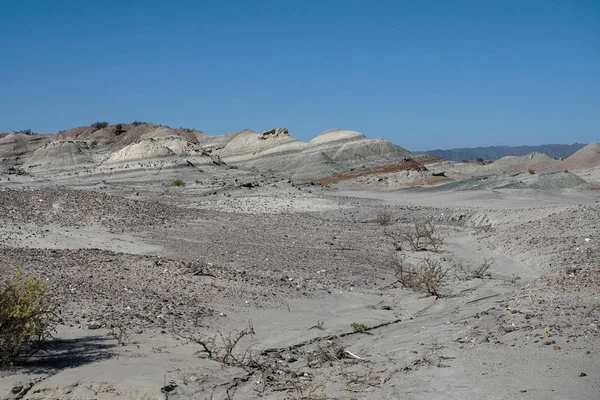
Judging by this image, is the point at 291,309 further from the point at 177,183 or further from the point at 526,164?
the point at 526,164

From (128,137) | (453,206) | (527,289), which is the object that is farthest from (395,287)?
(128,137)

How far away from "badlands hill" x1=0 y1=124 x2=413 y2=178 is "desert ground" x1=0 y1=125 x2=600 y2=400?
22.6 metres

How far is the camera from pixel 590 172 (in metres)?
44.3

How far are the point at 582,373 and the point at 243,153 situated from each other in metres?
53.0

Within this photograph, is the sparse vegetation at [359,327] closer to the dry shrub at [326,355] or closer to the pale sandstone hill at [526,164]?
the dry shrub at [326,355]

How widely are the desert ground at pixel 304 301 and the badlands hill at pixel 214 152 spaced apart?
22.6m

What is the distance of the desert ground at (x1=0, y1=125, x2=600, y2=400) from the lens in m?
6.02

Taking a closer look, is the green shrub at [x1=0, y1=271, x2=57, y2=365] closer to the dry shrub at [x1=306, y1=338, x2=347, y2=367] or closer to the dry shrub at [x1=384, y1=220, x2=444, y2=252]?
the dry shrub at [x1=306, y1=338, x2=347, y2=367]

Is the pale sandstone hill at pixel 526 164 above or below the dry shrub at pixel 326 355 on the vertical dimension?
above

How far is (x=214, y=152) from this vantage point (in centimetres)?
6172

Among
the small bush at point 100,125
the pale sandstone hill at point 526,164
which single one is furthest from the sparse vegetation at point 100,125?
A: the pale sandstone hill at point 526,164

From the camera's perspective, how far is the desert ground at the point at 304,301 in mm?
6020

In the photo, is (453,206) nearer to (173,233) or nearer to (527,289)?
(173,233)

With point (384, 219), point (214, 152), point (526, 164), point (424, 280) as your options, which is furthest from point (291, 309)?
point (214, 152)
